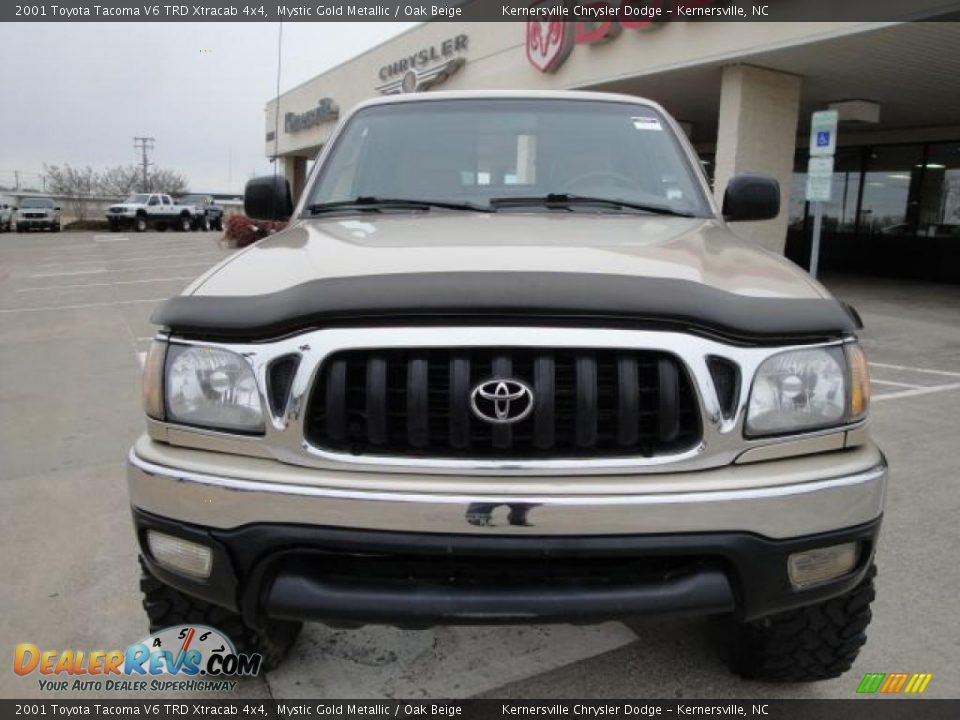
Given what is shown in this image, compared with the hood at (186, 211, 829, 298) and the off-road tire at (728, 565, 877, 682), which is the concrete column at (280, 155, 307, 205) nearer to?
the hood at (186, 211, 829, 298)

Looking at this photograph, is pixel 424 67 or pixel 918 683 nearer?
pixel 918 683

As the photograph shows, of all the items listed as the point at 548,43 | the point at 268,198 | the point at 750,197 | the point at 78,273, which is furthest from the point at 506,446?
the point at 78,273

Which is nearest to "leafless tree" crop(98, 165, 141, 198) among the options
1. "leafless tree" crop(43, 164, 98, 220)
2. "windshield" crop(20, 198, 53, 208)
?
"leafless tree" crop(43, 164, 98, 220)

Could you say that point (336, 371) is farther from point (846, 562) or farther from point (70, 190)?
point (70, 190)

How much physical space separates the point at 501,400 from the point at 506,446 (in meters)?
0.11

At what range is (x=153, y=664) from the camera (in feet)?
8.02

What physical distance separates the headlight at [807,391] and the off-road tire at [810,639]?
518 millimetres

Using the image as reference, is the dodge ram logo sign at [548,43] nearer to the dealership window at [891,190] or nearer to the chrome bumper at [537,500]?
the dealership window at [891,190]

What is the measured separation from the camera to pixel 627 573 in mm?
1781

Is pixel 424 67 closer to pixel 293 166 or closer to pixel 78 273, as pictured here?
pixel 78 273

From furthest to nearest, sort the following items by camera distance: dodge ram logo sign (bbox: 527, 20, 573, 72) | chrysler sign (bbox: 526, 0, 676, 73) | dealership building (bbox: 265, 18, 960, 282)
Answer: dodge ram logo sign (bbox: 527, 20, 573, 72) < chrysler sign (bbox: 526, 0, 676, 73) < dealership building (bbox: 265, 18, 960, 282)

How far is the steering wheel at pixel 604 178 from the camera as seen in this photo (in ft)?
10.2

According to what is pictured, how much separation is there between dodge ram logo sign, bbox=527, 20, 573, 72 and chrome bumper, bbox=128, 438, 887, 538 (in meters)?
14.5

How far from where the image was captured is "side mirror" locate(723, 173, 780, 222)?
3275mm
